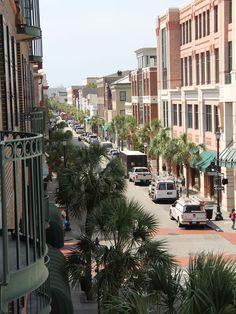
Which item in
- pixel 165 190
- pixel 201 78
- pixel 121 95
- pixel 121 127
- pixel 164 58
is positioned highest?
pixel 164 58

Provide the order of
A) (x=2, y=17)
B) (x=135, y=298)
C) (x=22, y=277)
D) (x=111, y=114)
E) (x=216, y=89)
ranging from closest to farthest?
(x=22, y=277), (x=135, y=298), (x=2, y=17), (x=216, y=89), (x=111, y=114)

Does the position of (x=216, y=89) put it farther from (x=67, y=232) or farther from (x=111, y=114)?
(x=111, y=114)

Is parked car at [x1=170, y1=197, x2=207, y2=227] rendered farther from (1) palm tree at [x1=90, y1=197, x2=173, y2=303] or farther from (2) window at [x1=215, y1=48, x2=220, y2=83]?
(1) palm tree at [x1=90, y1=197, x2=173, y2=303]

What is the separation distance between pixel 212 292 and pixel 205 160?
3607 centimetres

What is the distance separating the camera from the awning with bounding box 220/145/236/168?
38328mm

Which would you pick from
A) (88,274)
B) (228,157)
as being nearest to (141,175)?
(228,157)

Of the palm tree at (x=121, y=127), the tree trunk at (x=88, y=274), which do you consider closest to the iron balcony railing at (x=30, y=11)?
the tree trunk at (x=88, y=274)

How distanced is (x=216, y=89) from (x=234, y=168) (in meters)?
8.68

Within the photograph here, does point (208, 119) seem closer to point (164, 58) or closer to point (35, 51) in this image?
point (164, 58)

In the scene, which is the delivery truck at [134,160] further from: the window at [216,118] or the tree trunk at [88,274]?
the tree trunk at [88,274]

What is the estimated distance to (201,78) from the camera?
50906 mm

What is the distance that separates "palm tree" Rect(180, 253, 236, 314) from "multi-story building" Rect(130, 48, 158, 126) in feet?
199

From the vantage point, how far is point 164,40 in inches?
2485

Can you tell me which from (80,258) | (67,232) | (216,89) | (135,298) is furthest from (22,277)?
(216,89)
